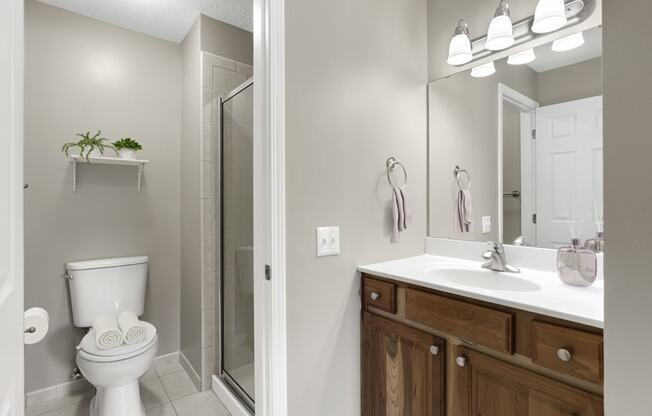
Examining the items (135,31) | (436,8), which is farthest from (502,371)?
(135,31)

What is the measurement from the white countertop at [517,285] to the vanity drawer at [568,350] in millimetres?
44

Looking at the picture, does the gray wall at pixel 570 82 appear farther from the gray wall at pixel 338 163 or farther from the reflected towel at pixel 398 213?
the reflected towel at pixel 398 213

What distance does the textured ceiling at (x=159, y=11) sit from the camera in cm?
200

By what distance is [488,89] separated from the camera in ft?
5.36

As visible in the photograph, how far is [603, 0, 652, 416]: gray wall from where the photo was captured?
0.48 m

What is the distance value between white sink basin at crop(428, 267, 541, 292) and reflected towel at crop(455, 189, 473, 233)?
27 cm

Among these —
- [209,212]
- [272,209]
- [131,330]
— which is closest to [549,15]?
[272,209]

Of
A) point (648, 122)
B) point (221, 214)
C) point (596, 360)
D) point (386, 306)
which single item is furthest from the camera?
point (221, 214)

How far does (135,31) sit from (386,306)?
8.25 feet

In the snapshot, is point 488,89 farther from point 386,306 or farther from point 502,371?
point 502,371

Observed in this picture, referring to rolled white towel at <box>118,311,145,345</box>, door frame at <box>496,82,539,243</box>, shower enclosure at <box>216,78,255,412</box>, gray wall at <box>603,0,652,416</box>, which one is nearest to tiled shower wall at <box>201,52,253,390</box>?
shower enclosure at <box>216,78,255,412</box>

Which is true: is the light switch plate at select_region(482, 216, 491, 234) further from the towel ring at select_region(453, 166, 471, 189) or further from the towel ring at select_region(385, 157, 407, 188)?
the towel ring at select_region(385, 157, 407, 188)

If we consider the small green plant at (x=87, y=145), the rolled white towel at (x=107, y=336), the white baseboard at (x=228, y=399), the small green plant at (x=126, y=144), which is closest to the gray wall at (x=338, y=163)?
the white baseboard at (x=228, y=399)

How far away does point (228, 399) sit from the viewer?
75.9 inches
